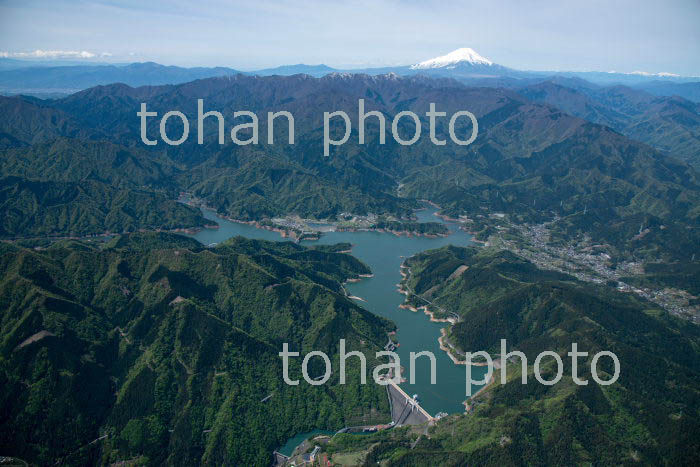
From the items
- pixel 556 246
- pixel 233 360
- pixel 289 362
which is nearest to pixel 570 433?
pixel 289 362

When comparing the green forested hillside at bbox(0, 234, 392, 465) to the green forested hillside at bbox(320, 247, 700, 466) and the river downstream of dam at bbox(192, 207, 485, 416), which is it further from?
the green forested hillside at bbox(320, 247, 700, 466)

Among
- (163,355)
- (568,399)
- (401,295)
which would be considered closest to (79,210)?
(163,355)

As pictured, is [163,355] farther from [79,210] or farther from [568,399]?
[79,210]

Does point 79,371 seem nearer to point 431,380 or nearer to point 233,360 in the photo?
point 233,360

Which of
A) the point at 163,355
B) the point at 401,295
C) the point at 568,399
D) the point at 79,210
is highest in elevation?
the point at 79,210

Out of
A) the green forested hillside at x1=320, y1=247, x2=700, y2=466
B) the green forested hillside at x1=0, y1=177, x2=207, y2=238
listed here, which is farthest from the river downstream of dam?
the green forested hillside at x1=0, y1=177, x2=207, y2=238
